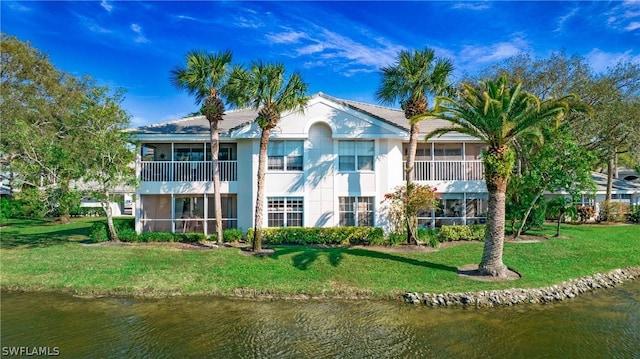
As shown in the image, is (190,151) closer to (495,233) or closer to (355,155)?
(355,155)

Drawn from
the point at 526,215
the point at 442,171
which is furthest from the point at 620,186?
the point at 442,171

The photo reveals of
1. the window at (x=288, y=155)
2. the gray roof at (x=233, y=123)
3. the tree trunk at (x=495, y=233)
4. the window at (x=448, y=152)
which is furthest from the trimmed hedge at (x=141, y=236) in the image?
the window at (x=448, y=152)

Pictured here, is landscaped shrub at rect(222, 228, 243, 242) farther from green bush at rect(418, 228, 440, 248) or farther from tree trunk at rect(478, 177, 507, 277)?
tree trunk at rect(478, 177, 507, 277)

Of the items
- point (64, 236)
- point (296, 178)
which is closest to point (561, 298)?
point (296, 178)

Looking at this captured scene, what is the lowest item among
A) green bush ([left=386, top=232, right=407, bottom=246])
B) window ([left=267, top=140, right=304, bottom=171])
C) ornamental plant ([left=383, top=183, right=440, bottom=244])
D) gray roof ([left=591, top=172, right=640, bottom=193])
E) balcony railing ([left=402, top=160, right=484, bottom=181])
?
green bush ([left=386, top=232, right=407, bottom=246])

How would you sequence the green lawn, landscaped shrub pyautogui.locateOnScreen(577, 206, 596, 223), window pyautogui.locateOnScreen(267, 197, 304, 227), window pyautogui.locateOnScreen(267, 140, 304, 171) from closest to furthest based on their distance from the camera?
the green lawn, window pyautogui.locateOnScreen(267, 197, 304, 227), window pyautogui.locateOnScreen(267, 140, 304, 171), landscaped shrub pyautogui.locateOnScreen(577, 206, 596, 223)

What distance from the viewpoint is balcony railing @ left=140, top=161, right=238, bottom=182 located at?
22.7 meters

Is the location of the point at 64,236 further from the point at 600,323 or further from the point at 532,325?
the point at 600,323

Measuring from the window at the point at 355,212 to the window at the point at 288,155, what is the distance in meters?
3.37

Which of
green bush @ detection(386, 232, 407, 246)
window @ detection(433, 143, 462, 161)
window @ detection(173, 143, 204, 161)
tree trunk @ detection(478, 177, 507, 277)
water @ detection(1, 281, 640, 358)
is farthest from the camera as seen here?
window @ detection(433, 143, 462, 161)

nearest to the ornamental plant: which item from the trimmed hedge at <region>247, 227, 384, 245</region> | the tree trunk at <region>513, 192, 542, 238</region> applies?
the trimmed hedge at <region>247, 227, 384, 245</region>

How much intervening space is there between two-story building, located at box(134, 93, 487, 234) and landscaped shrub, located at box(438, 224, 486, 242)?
1688 mm

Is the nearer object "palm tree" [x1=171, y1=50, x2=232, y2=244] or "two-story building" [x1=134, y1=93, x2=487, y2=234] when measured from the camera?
"palm tree" [x1=171, y1=50, x2=232, y2=244]

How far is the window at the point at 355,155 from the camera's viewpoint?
22.4 meters
